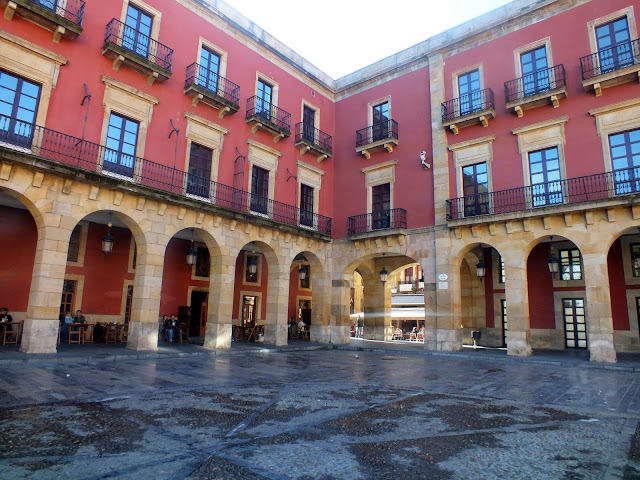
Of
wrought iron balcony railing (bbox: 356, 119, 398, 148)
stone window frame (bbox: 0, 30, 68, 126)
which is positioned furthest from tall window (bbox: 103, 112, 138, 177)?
wrought iron balcony railing (bbox: 356, 119, 398, 148)

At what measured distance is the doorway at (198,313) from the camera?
1848cm

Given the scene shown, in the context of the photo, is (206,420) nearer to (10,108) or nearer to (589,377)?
(589,377)

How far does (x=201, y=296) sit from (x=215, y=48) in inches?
405

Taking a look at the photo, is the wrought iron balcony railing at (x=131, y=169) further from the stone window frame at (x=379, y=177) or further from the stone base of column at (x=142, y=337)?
the stone base of column at (x=142, y=337)

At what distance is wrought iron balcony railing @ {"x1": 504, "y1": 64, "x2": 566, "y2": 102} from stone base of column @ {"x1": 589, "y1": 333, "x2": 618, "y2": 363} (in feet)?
26.9

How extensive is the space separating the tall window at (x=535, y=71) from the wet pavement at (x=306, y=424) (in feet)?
33.4

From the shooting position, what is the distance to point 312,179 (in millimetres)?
19516

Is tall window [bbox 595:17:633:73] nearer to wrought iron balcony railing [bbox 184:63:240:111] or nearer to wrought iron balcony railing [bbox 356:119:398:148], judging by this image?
wrought iron balcony railing [bbox 356:119:398:148]

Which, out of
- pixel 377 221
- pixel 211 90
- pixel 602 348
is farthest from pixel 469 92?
pixel 602 348

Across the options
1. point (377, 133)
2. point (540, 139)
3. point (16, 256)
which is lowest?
point (16, 256)

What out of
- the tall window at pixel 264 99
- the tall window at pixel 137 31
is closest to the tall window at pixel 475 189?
the tall window at pixel 264 99

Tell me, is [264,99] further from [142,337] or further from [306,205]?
[142,337]

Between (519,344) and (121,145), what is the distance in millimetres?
14387

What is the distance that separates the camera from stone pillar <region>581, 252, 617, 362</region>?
41.3 ft
